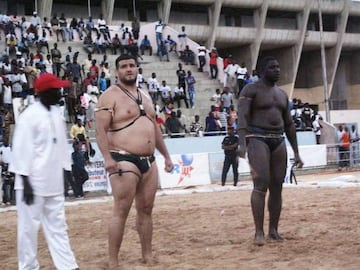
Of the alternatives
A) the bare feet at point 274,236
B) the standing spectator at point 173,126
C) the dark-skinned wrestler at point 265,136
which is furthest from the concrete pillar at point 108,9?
the bare feet at point 274,236

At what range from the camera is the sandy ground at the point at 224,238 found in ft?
19.4

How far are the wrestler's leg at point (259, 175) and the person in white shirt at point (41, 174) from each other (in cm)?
230

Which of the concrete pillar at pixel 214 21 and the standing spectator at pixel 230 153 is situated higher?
the concrete pillar at pixel 214 21

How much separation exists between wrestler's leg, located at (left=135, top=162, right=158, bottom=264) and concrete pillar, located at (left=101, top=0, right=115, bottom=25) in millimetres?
34344

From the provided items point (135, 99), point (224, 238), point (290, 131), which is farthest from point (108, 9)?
point (135, 99)

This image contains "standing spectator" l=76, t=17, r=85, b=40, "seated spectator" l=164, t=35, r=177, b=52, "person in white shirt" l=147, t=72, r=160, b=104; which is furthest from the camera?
"seated spectator" l=164, t=35, r=177, b=52

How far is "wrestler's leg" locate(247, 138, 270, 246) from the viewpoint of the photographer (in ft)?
22.6

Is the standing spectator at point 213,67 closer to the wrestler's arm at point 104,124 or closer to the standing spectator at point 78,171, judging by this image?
the standing spectator at point 78,171

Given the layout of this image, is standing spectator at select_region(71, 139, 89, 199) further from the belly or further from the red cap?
the red cap

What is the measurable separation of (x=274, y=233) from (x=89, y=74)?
17686 mm

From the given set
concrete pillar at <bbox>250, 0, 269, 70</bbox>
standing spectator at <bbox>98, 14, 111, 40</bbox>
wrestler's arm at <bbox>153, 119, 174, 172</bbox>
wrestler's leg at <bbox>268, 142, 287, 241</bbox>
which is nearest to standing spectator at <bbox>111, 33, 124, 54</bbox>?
standing spectator at <bbox>98, 14, 111, 40</bbox>

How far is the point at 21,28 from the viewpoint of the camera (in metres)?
26.3

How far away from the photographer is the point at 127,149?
231 inches

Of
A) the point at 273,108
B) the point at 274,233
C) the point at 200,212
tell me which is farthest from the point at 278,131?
the point at 200,212
